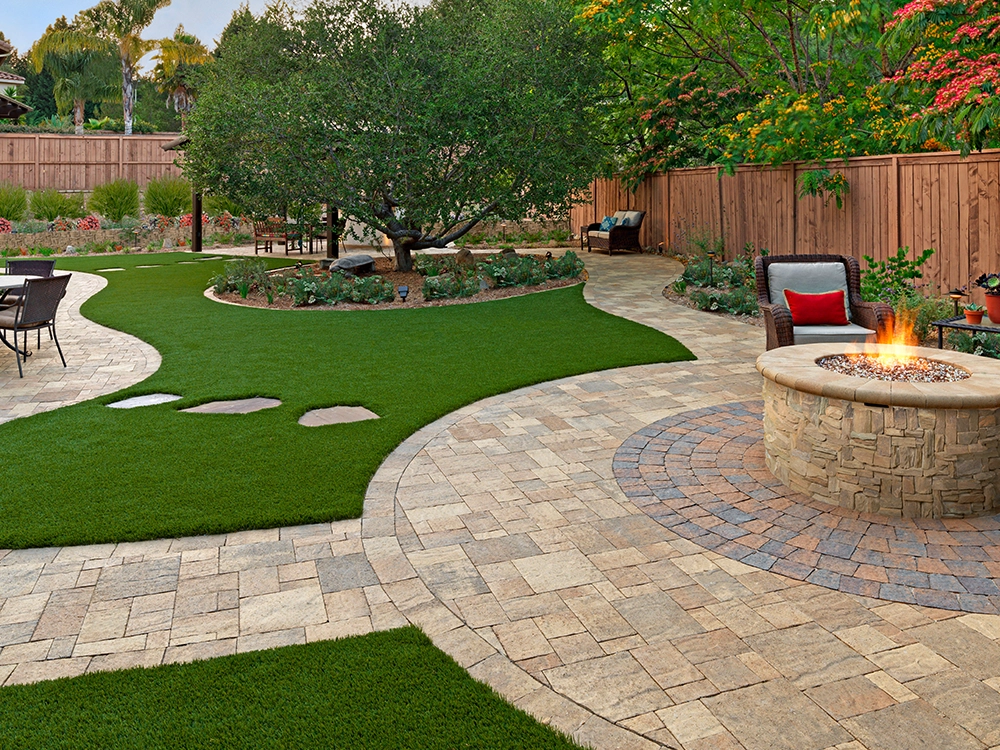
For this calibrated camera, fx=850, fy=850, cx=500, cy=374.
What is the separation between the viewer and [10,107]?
23.4 metres

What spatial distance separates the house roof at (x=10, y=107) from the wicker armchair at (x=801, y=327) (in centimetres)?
2253

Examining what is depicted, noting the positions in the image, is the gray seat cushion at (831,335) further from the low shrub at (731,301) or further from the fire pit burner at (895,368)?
the low shrub at (731,301)

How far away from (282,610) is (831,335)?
5148 mm

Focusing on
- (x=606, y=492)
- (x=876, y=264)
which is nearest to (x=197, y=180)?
(x=876, y=264)

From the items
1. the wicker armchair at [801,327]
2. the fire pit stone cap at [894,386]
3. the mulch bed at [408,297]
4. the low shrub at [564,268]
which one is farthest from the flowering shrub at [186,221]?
the fire pit stone cap at [894,386]

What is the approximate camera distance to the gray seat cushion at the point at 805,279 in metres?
7.52

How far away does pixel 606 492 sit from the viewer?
4.76 metres

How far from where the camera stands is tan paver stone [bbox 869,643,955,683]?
2914 millimetres

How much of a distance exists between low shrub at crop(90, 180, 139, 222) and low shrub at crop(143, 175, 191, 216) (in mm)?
565

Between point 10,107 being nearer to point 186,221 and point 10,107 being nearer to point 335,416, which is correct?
point 186,221

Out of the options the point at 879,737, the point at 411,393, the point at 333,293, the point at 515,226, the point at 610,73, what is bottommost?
the point at 879,737

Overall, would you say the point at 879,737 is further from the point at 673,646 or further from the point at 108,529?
the point at 108,529

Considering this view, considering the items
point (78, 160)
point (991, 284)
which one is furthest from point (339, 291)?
point (78, 160)

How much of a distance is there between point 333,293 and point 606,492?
860 centimetres
